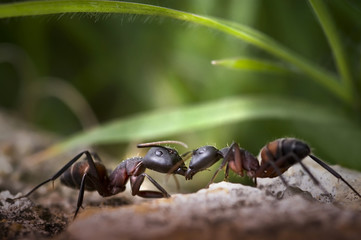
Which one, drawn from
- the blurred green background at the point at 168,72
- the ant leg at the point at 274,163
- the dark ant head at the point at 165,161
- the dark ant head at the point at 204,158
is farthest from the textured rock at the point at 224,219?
the blurred green background at the point at 168,72

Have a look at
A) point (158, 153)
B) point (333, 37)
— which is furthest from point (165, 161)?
point (333, 37)

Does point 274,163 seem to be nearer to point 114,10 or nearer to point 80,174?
point 114,10

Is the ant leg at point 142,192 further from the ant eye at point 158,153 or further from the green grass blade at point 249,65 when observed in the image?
the green grass blade at point 249,65

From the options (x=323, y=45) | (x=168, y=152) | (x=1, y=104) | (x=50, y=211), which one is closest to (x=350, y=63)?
(x=323, y=45)

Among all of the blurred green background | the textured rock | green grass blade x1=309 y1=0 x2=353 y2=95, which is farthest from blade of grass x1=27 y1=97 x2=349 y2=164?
the textured rock

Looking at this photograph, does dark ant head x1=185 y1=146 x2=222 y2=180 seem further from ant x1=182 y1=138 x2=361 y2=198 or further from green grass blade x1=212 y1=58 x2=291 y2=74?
green grass blade x1=212 y1=58 x2=291 y2=74
